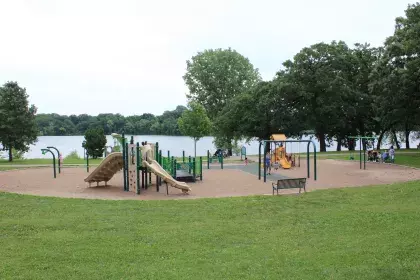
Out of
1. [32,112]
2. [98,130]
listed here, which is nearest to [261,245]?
[32,112]

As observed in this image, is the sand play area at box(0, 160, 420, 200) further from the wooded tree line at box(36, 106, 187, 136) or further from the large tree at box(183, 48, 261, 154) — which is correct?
the wooded tree line at box(36, 106, 187, 136)

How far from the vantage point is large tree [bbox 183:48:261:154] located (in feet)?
176

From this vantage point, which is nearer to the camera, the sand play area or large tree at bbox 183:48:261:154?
the sand play area

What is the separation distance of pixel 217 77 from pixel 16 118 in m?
24.5

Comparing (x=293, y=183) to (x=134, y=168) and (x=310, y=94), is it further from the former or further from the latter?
(x=310, y=94)

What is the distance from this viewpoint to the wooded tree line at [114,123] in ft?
279

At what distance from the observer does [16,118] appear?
3803cm

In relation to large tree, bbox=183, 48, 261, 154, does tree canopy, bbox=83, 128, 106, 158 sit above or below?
below

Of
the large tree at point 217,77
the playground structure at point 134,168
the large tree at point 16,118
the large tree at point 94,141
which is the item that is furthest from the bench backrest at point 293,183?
the large tree at point 217,77

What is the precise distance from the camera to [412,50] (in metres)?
A: 28.8

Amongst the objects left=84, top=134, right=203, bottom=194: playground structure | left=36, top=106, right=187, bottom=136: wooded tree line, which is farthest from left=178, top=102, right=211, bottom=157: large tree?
left=36, top=106, right=187, bottom=136: wooded tree line

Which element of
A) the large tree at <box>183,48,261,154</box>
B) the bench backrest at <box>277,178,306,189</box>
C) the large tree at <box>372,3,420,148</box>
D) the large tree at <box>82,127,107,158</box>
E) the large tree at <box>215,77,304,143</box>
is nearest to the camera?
the bench backrest at <box>277,178,306,189</box>

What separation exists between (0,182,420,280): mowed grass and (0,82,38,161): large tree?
88.7 feet

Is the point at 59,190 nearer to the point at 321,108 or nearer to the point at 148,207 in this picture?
Answer: the point at 148,207
